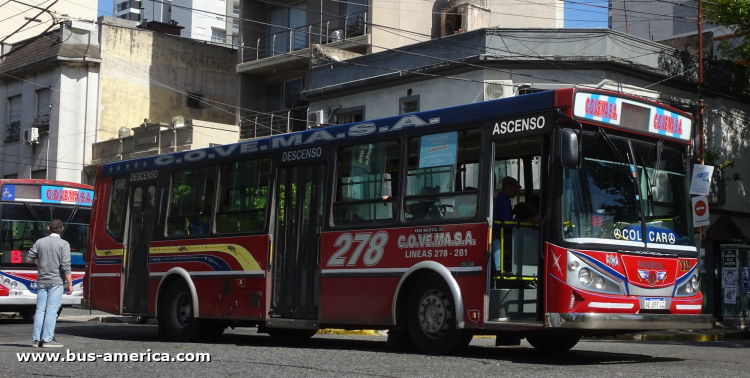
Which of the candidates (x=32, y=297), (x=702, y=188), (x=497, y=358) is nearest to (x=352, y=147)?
(x=497, y=358)

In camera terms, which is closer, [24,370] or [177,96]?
[24,370]

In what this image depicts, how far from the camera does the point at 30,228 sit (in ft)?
70.8

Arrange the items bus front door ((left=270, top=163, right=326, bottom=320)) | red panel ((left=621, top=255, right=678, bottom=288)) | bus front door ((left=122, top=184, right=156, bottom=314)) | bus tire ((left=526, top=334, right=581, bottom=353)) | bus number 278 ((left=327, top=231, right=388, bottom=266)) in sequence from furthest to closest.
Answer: bus front door ((left=122, top=184, right=156, bottom=314)) < bus front door ((left=270, top=163, right=326, bottom=320)) < bus tire ((left=526, top=334, right=581, bottom=353)) < bus number 278 ((left=327, top=231, right=388, bottom=266)) < red panel ((left=621, top=255, right=678, bottom=288))

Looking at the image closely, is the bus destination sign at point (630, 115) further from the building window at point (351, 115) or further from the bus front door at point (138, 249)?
the building window at point (351, 115)

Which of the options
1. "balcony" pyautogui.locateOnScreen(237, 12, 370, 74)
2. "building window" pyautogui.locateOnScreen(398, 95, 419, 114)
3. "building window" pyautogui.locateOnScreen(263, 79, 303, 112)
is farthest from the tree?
"building window" pyautogui.locateOnScreen(263, 79, 303, 112)

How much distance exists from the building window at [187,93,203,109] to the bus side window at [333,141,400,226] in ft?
101

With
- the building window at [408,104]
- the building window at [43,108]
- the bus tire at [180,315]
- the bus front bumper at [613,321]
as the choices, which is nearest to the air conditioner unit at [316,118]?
the building window at [408,104]

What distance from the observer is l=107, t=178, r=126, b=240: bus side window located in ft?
55.3

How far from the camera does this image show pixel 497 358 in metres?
10.8

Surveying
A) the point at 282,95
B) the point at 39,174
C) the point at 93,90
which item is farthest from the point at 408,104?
the point at 39,174

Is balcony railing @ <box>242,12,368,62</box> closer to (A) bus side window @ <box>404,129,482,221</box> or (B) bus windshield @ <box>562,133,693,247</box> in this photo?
(A) bus side window @ <box>404,129,482,221</box>

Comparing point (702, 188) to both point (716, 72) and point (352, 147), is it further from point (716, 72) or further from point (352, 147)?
point (716, 72)

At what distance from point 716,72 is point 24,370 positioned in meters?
24.1

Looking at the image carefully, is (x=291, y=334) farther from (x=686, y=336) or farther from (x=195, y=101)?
(x=195, y=101)
